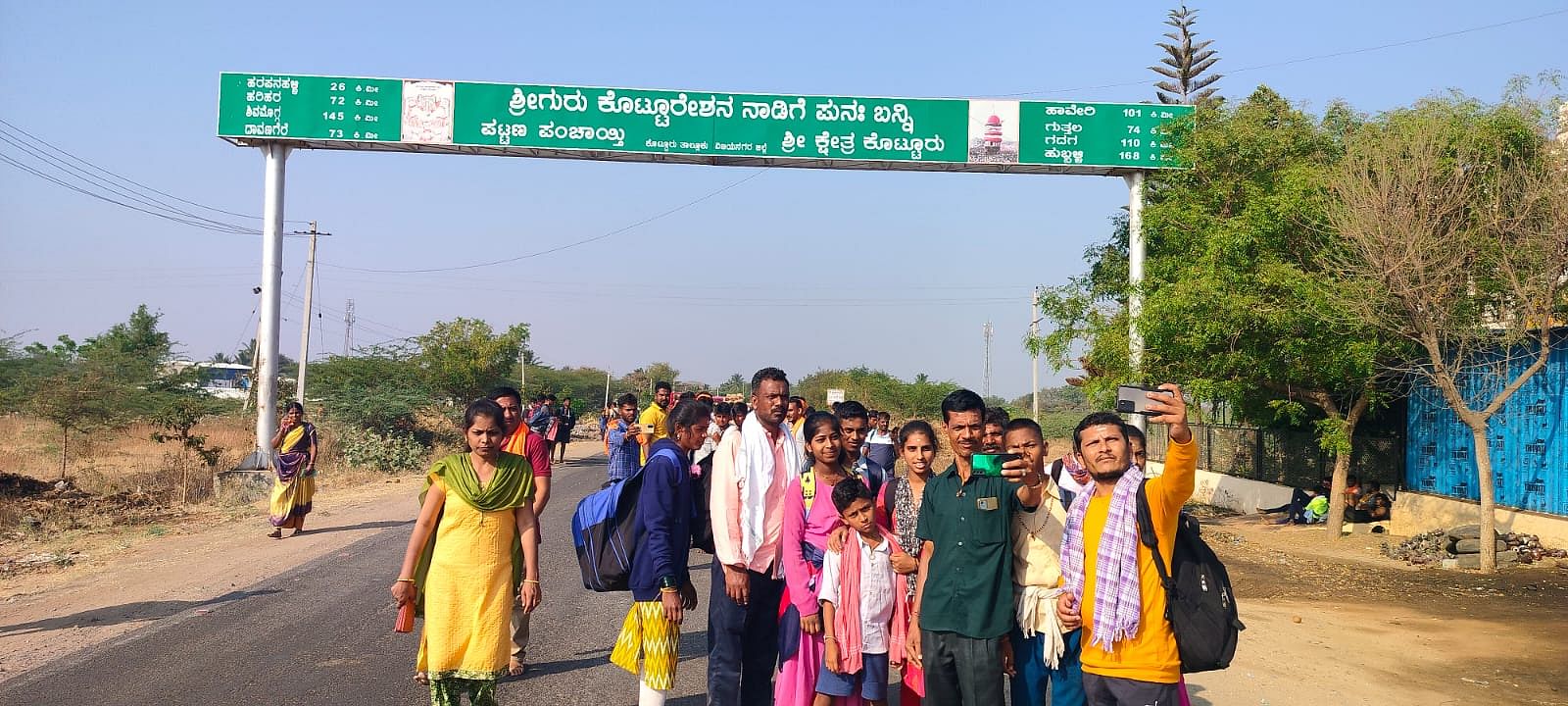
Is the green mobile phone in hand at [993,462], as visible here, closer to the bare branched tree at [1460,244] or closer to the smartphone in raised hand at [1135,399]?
the smartphone in raised hand at [1135,399]

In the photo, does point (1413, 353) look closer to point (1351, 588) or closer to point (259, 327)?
point (1351, 588)

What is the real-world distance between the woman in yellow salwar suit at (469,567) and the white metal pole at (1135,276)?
12.3 m

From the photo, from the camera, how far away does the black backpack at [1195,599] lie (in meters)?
3.83

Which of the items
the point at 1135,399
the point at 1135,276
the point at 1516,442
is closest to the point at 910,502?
the point at 1135,399

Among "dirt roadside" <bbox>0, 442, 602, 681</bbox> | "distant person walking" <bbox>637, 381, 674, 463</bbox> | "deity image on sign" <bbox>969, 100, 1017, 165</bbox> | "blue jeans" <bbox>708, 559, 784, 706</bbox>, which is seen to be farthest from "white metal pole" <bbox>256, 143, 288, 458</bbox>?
"blue jeans" <bbox>708, 559, 784, 706</bbox>

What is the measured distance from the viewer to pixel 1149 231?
17812 millimetres

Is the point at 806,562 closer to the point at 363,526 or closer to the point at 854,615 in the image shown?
the point at 854,615

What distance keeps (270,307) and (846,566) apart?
683 inches

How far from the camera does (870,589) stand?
4941 millimetres

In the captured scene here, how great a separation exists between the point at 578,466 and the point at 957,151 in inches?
509

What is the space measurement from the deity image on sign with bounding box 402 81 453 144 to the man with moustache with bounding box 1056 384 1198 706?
1610cm

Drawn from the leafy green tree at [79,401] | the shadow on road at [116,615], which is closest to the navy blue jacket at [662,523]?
the shadow on road at [116,615]

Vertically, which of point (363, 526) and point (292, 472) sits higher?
point (292, 472)

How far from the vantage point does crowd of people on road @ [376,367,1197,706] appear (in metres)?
4.10
